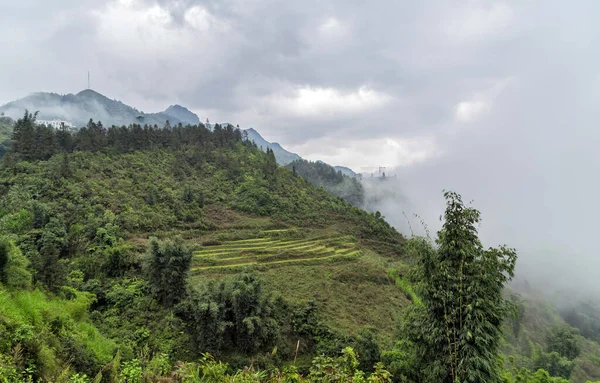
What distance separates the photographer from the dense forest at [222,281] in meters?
7.28

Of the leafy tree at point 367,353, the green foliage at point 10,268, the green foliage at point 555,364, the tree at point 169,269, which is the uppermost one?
the green foliage at point 10,268

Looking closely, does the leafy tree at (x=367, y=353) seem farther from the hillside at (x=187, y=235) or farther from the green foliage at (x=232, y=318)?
the green foliage at (x=232, y=318)

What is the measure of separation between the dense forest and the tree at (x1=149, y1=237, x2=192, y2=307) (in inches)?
3.6

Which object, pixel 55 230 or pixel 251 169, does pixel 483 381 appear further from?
pixel 251 169

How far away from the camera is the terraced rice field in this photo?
2866 cm

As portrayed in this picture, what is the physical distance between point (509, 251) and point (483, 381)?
10.9 ft

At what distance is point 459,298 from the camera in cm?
757

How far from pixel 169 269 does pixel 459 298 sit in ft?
53.0

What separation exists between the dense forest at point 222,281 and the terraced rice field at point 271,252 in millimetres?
243

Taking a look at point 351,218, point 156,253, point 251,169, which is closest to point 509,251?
point 156,253

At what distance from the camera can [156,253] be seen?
724 inches

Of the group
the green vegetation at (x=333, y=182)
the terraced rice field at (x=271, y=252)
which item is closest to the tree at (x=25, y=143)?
the terraced rice field at (x=271, y=252)

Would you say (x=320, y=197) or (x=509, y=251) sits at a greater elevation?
(x=320, y=197)

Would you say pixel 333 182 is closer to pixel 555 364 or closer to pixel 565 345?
pixel 565 345
